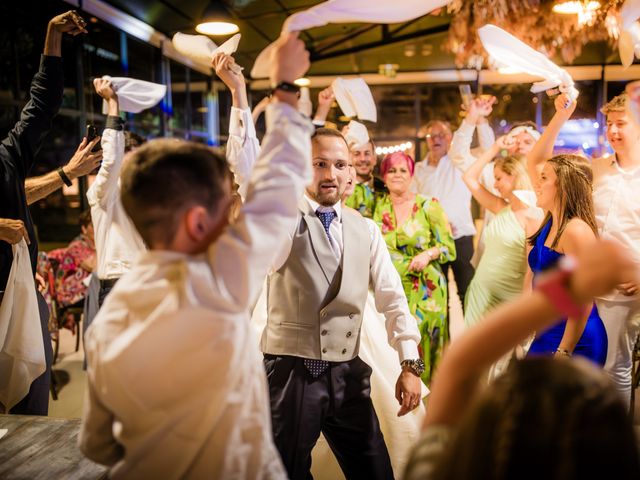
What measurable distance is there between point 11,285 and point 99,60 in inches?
189

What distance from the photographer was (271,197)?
1.04 m

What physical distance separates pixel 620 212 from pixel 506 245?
0.70 m

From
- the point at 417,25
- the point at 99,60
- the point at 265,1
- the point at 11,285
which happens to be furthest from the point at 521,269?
the point at 417,25

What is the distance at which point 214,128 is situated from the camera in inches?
413

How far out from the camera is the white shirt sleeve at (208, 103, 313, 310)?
97 centimetres

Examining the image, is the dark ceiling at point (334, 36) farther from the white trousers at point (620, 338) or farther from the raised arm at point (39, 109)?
the white trousers at point (620, 338)

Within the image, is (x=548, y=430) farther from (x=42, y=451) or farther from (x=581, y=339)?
(x=581, y=339)

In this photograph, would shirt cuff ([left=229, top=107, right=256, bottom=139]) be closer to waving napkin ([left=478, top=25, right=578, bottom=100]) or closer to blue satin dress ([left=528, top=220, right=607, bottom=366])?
waving napkin ([left=478, top=25, right=578, bottom=100])

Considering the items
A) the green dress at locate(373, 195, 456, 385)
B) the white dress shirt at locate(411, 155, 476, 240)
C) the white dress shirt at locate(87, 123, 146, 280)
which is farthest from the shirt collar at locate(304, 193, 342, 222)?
the white dress shirt at locate(411, 155, 476, 240)

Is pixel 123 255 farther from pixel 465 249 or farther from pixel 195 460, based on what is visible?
pixel 465 249

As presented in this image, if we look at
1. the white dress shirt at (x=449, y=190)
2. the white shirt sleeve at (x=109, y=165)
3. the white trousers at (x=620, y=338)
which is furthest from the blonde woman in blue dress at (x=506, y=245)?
the white shirt sleeve at (x=109, y=165)

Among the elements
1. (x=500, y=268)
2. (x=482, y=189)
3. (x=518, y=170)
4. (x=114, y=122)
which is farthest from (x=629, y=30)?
(x=114, y=122)

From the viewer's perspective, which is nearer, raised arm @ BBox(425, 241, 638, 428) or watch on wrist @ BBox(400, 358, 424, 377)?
raised arm @ BBox(425, 241, 638, 428)

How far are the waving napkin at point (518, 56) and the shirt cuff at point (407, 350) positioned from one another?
1.37 m
